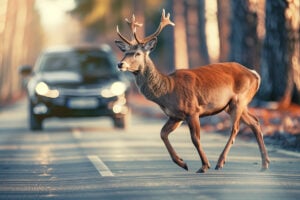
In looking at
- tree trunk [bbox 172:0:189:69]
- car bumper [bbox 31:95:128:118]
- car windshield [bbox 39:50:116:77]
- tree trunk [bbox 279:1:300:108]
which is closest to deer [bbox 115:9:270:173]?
car bumper [bbox 31:95:128:118]

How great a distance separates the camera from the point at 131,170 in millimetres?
12469

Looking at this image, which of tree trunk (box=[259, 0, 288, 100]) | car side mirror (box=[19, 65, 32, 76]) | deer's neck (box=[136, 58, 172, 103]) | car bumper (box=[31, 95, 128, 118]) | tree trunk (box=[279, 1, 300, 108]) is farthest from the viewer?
car side mirror (box=[19, 65, 32, 76])

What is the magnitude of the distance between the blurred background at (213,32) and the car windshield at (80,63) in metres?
3.86

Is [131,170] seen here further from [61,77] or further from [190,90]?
[61,77]

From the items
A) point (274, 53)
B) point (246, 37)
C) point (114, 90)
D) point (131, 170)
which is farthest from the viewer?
point (246, 37)

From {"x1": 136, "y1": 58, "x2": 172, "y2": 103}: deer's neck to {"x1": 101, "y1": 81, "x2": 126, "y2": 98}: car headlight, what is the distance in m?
9.15

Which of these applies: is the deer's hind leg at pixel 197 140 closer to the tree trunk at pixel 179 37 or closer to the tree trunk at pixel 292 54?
the tree trunk at pixel 292 54

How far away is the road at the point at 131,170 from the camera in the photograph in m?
10.1

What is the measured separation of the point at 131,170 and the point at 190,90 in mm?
1311

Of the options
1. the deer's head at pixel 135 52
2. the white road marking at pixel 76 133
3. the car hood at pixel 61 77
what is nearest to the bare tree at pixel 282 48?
the car hood at pixel 61 77

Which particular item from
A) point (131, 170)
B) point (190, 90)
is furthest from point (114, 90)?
point (190, 90)

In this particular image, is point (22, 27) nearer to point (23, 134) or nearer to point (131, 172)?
point (23, 134)

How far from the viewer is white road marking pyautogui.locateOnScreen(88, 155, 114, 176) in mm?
12196

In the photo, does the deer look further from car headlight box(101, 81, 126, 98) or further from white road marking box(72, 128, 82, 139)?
car headlight box(101, 81, 126, 98)
